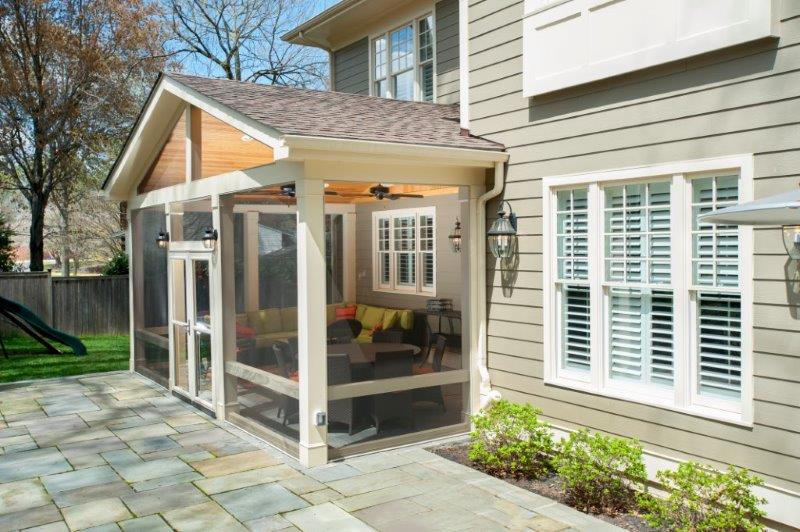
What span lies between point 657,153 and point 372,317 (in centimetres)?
456

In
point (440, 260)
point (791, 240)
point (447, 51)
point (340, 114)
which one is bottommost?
point (440, 260)

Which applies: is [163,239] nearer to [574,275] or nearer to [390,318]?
[390,318]

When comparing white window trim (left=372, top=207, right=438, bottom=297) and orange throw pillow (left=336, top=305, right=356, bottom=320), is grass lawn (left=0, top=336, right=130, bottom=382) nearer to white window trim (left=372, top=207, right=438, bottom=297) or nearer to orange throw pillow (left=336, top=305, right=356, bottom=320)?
white window trim (left=372, top=207, right=438, bottom=297)

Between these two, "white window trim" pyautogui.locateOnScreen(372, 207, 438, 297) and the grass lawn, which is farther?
"white window trim" pyautogui.locateOnScreen(372, 207, 438, 297)

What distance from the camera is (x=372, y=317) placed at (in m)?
8.85

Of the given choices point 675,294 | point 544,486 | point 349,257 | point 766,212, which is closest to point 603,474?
point 544,486

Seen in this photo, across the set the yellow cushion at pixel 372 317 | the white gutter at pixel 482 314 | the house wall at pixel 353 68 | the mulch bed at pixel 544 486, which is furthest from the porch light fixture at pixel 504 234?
the house wall at pixel 353 68

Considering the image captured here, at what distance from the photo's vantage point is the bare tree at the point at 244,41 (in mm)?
21781

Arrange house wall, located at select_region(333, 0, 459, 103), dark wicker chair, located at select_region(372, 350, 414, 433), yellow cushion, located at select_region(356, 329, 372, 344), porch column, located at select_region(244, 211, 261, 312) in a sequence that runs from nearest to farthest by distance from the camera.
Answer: dark wicker chair, located at select_region(372, 350, 414, 433) → porch column, located at select_region(244, 211, 261, 312) → yellow cushion, located at select_region(356, 329, 372, 344) → house wall, located at select_region(333, 0, 459, 103)

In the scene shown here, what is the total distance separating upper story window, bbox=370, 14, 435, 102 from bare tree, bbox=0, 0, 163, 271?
10477 millimetres

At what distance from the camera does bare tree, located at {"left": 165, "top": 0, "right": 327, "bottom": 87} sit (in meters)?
21.8

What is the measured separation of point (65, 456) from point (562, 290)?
16.2ft

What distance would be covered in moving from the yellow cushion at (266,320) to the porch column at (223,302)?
0.46m

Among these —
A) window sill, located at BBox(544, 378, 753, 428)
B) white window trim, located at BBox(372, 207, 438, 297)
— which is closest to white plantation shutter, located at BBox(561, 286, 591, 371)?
window sill, located at BBox(544, 378, 753, 428)
